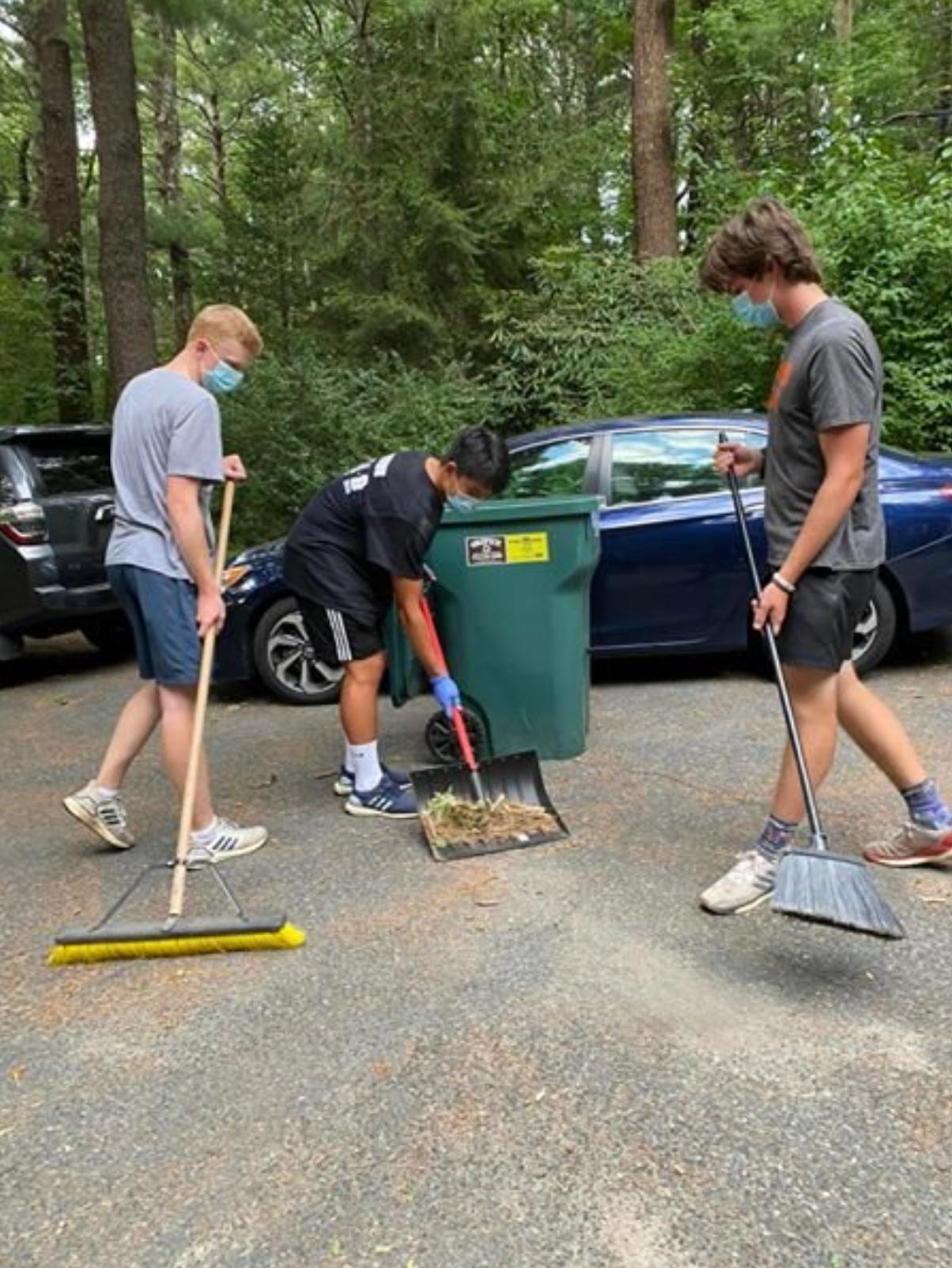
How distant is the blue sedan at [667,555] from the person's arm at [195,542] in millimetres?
2007

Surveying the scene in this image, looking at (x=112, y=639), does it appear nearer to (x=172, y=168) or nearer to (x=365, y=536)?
(x=365, y=536)

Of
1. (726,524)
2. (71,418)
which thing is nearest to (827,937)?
(726,524)

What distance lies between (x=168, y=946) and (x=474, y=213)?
10585mm

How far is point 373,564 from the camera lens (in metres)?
3.85

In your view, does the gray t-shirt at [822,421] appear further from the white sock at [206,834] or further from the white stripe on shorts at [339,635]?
the white sock at [206,834]

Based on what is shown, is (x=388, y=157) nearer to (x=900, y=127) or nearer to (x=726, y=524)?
(x=900, y=127)

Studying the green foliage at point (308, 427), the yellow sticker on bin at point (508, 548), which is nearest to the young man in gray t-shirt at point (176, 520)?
the yellow sticker on bin at point (508, 548)

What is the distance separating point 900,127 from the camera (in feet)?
44.2

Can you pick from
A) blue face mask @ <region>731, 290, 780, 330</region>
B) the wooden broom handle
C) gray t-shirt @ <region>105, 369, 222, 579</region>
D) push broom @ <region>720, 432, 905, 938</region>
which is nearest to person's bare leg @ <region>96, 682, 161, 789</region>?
the wooden broom handle

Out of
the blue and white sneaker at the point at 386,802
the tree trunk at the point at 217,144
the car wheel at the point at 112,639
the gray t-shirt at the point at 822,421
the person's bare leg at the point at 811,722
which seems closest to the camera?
the gray t-shirt at the point at 822,421

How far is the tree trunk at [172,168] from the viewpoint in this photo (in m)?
15.6

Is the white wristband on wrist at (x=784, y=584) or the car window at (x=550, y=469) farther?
the car window at (x=550, y=469)

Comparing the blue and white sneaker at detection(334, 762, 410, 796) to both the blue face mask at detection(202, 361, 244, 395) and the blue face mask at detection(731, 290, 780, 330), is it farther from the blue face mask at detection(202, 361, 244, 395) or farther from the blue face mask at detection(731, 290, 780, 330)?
the blue face mask at detection(731, 290, 780, 330)

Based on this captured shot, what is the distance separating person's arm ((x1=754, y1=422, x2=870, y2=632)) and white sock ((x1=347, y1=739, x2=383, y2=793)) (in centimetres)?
175
